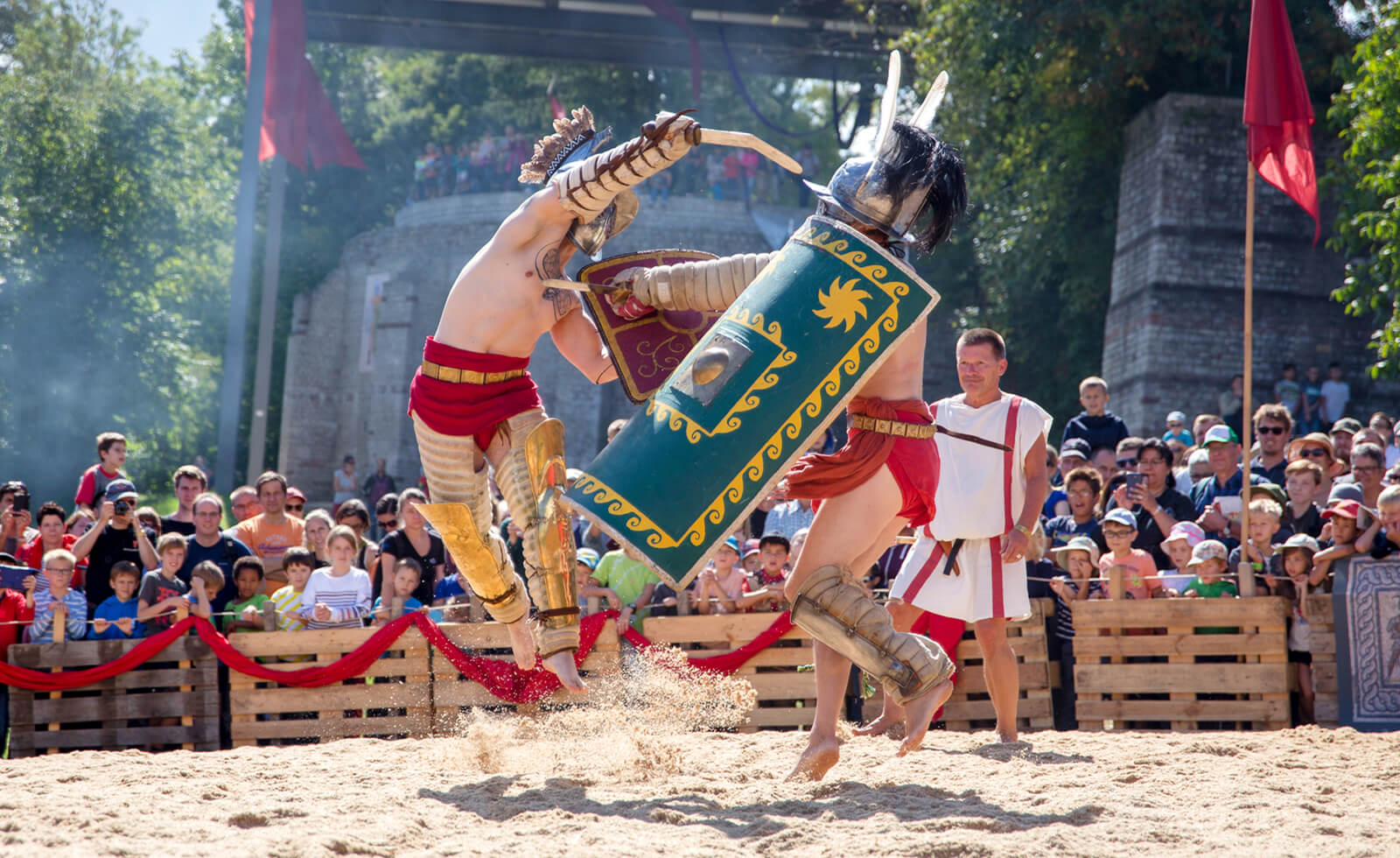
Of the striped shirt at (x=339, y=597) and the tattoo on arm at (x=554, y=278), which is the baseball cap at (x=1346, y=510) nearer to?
the tattoo on arm at (x=554, y=278)

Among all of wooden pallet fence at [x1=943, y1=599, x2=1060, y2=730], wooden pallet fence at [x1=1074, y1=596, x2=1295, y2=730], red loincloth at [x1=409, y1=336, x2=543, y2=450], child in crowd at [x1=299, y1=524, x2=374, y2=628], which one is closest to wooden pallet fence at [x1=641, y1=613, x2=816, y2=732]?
wooden pallet fence at [x1=943, y1=599, x2=1060, y2=730]

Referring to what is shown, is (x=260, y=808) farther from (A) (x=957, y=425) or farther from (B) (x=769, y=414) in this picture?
(A) (x=957, y=425)

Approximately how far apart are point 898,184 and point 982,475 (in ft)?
5.91

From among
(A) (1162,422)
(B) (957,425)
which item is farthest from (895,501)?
(A) (1162,422)

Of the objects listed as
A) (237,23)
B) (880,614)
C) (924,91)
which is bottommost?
(880,614)

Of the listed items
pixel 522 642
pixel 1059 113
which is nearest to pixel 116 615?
pixel 522 642

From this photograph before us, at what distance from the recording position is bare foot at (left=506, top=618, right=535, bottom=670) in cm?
532

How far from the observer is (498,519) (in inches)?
350

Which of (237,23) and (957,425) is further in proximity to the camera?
(237,23)

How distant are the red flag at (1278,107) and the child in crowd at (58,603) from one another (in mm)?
7062

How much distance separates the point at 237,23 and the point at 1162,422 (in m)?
27.9

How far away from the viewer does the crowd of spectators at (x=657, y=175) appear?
87.1 feet

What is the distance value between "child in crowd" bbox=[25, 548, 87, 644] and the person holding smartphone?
5928mm

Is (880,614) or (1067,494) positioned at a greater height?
(1067,494)
